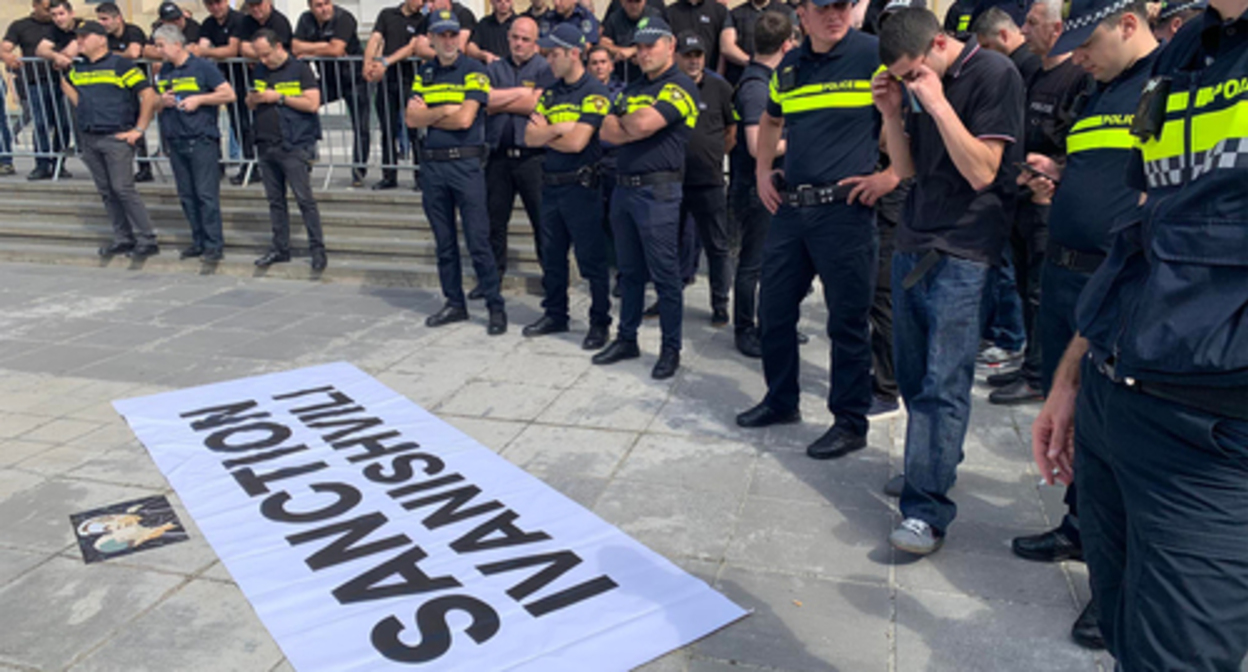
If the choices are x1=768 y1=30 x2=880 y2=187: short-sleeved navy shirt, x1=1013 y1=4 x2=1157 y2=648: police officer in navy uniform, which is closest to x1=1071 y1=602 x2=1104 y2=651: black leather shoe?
x1=1013 y1=4 x2=1157 y2=648: police officer in navy uniform

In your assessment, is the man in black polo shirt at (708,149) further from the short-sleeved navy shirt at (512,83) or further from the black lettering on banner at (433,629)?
the black lettering on banner at (433,629)

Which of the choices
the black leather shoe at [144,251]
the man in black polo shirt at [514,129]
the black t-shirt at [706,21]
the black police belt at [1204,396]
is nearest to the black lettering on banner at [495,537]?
the black police belt at [1204,396]

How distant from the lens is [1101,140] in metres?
3.27

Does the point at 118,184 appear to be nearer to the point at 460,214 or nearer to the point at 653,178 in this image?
the point at 460,214

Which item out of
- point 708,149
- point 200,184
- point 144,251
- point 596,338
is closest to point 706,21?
point 708,149

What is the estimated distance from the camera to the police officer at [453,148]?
242 inches

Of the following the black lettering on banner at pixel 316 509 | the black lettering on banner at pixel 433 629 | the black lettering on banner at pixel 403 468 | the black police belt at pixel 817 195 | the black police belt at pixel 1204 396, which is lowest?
the black lettering on banner at pixel 403 468

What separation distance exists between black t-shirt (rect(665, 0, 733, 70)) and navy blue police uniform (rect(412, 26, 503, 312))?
7.48 ft

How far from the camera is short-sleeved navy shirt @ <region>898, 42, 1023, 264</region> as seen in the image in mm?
3064

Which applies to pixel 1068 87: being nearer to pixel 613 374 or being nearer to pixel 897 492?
pixel 897 492

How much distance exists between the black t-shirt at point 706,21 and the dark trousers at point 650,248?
2916 millimetres

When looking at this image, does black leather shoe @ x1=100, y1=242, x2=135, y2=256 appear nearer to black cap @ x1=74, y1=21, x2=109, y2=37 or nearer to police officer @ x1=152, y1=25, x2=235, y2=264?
police officer @ x1=152, y1=25, x2=235, y2=264

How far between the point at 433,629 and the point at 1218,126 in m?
2.40

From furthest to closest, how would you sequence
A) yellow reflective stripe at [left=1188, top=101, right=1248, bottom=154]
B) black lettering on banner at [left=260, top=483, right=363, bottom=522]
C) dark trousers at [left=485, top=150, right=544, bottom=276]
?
dark trousers at [left=485, top=150, right=544, bottom=276], black lettering on banner at [left=260, top=483, right=363, bottom=522], yellow reflective stripe at [left=1188, top=101, right=1248, bottom=154]
